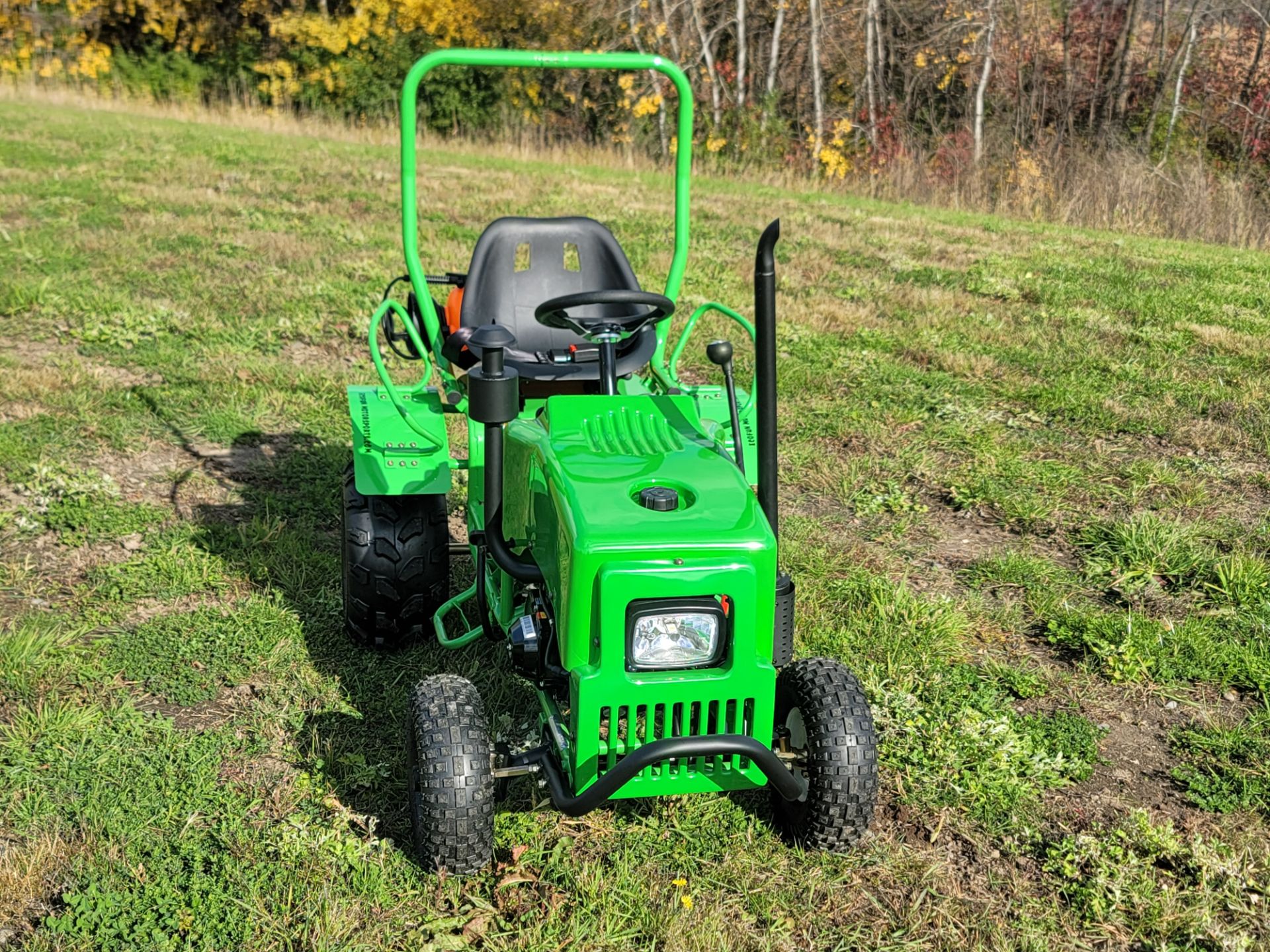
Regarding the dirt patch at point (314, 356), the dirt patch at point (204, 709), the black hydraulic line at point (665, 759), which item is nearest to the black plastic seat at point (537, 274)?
the dirt patch at point (204, 709)

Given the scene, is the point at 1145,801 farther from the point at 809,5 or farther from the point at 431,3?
the point at 431,3

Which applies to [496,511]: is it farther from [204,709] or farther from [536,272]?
[536,272]

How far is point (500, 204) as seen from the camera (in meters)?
10.5

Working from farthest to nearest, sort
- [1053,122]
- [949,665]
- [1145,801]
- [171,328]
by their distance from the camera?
1. [1053,122]
2. [171,328]
3. [949,665]
4. [1145,801]

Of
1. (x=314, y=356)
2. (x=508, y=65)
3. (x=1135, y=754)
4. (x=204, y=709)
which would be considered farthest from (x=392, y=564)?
(x=314, y=356)

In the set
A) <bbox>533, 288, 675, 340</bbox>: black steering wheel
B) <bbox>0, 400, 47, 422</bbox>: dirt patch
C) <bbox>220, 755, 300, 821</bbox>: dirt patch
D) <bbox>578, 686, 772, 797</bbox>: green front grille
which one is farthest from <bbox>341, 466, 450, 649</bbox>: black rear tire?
<bbox>0, 400, 47, 422</bbox>: dirt patch

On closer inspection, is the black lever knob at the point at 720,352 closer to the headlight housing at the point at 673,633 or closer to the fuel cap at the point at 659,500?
the fuel cap at the point at 659,500

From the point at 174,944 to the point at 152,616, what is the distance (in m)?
1.59

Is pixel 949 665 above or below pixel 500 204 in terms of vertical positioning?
below

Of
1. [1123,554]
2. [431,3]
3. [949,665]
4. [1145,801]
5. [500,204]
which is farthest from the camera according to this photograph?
[431,3]

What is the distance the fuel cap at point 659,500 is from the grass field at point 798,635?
89 centimetres

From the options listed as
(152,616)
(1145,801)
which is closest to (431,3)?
(152,616)

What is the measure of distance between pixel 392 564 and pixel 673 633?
139 cm

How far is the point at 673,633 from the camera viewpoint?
8.23 ft
